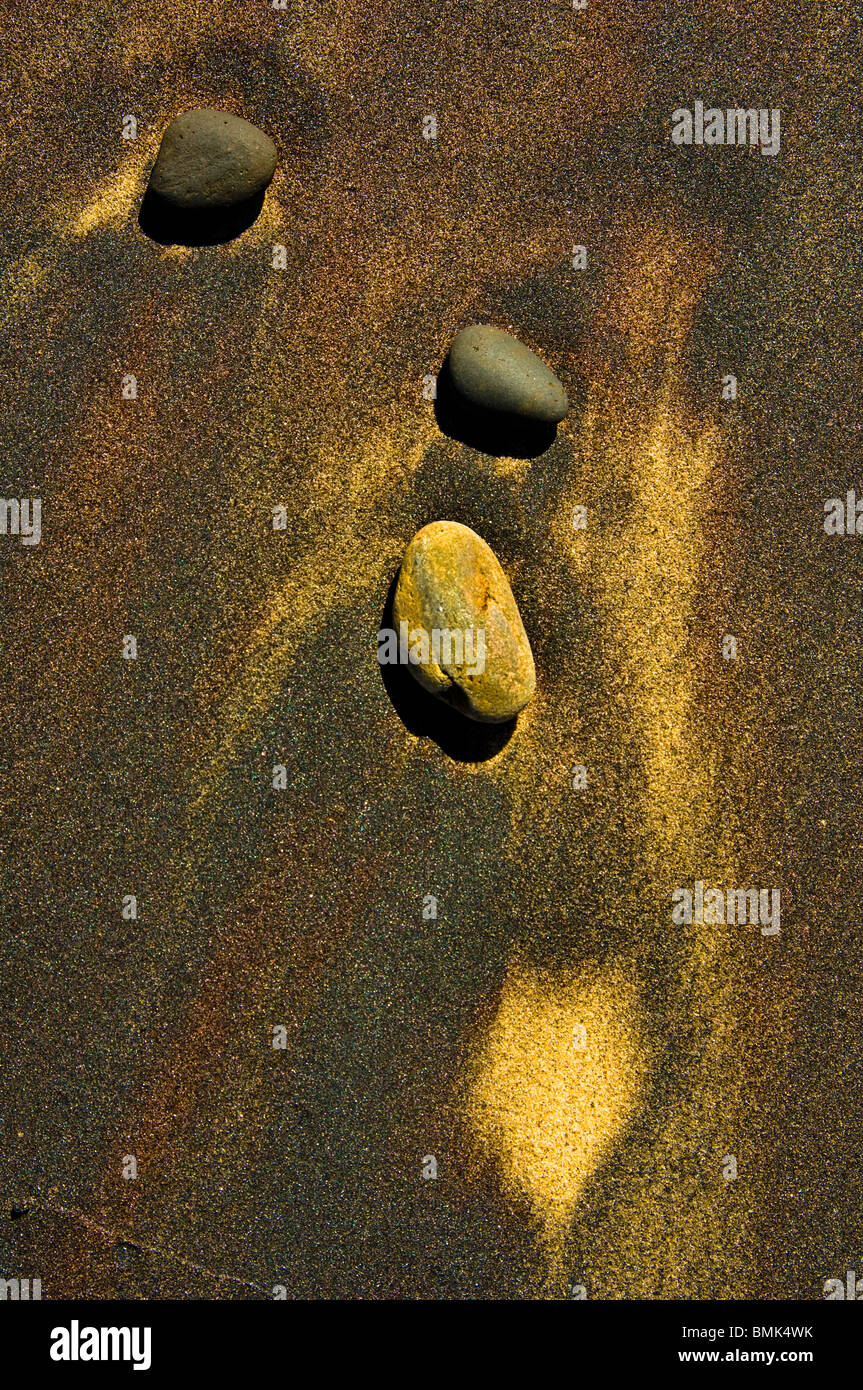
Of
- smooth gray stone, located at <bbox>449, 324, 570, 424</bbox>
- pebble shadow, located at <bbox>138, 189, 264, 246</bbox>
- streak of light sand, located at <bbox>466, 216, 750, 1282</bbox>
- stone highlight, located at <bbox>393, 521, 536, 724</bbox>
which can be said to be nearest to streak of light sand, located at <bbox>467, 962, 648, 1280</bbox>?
streak of light sand, located at <bbox>466, 216, 750, 1282</bbox>

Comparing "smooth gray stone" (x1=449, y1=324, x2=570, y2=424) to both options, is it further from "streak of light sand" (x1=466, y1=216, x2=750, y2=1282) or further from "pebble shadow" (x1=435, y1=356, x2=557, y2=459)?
"streak of light sand" (x1=466, y1=216, x2=750, y2=1282)

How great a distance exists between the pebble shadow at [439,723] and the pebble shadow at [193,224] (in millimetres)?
1255

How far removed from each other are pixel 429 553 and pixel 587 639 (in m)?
0.60

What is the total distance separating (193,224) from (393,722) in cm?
174

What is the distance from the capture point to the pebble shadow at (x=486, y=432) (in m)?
3.03

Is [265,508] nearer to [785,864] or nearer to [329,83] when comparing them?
[329,83]

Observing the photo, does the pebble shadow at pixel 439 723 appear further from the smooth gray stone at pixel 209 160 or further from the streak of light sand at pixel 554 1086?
the smooth gray stone at pixel 209 160

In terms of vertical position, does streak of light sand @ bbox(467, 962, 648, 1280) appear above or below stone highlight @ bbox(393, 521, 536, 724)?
below

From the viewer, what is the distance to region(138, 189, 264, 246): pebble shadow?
3.02m

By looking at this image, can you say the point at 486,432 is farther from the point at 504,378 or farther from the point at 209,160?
the point at 209,160

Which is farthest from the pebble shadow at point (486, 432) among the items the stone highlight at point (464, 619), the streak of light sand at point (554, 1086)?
the streak of light sand at point (554, 1086)

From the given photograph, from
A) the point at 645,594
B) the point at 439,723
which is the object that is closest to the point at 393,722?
the point at 439,723

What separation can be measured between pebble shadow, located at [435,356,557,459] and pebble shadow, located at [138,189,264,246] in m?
0.81
